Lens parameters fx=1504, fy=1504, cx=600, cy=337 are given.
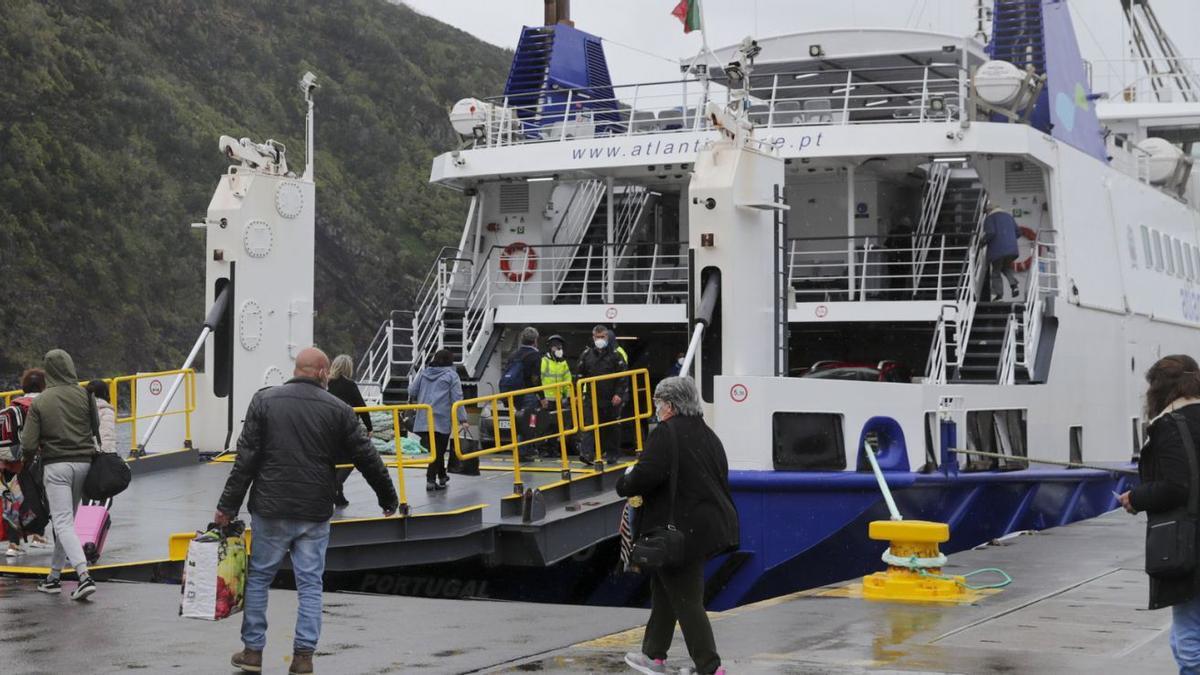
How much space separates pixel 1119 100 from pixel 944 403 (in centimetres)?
1685

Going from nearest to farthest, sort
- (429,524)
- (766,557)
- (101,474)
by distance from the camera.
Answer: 1. (101,474)
2. (429,524)
3. (766,557)

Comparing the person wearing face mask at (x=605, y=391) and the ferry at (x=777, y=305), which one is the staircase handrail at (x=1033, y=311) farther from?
the person wearing face mask at (x=605, y=391)

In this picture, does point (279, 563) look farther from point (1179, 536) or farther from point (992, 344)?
point (992, 344)

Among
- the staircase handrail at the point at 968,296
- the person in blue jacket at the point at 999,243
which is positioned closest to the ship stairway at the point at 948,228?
the staircase handrail at the point at 968,296

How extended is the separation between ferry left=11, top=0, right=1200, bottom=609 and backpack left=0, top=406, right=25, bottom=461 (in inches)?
48.7

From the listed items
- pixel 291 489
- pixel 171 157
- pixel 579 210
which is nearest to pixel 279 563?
pixel 291 489

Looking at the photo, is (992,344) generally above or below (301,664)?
above

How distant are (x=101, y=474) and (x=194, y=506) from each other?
275 cm

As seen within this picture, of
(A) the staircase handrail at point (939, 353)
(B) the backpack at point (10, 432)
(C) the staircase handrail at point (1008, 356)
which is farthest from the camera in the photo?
(C) the staircase handrail at point (1008, 356)

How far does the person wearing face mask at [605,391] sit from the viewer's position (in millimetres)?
13508

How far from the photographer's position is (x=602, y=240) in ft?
63.3

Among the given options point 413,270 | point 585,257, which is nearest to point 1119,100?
point 585,257

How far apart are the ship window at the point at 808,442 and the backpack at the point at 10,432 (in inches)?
219

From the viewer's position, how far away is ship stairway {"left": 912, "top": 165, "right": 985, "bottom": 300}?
54.9ft
